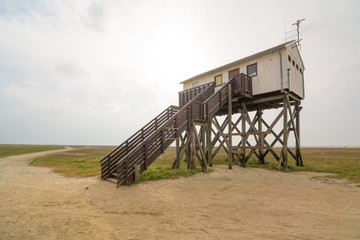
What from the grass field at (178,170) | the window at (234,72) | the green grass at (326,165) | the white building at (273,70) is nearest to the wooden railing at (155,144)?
the grass field at (178,170)

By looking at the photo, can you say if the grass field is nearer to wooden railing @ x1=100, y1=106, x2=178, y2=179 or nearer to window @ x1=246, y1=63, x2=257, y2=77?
wooden railing @ x1=100, y1=106, x2=178, y2=179

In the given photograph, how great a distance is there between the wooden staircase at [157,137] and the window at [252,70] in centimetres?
59

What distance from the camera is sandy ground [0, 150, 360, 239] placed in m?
4.13

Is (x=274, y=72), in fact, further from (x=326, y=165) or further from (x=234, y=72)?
(x=326, y=165)

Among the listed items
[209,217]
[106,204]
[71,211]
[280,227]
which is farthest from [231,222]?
[71,211]

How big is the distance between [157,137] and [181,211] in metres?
4.95

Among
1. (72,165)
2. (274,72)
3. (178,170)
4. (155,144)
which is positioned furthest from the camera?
(72,165)

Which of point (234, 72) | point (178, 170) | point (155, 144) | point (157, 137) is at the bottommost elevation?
point (178, 170)

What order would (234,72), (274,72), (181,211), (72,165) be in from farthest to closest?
(72,165), (234,72), (274,72), (181,211)

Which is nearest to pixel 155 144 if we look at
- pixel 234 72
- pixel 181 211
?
pixel 181 211

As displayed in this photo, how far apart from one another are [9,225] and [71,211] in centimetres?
138

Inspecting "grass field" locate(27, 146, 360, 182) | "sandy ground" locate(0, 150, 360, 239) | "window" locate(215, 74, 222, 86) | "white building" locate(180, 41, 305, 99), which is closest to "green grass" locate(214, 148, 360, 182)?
"grass field" locate(27, 146, 360, 182)

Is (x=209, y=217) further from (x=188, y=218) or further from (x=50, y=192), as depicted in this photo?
(x=50, y=192)

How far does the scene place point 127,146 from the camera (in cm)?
1127
